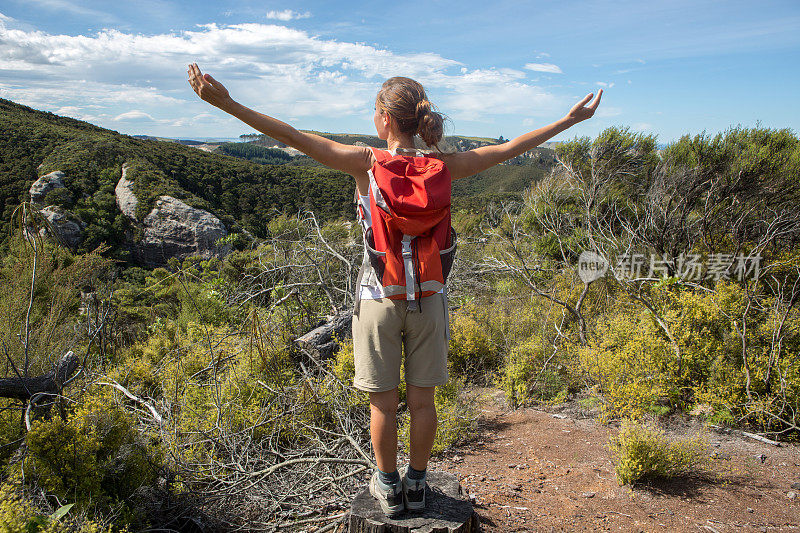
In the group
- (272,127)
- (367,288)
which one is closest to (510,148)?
(367,288)

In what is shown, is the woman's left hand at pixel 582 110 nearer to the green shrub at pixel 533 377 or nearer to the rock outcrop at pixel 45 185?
the green shrub at pixel 533 377

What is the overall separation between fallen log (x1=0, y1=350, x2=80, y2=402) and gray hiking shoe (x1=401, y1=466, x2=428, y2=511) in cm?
Answer: 169

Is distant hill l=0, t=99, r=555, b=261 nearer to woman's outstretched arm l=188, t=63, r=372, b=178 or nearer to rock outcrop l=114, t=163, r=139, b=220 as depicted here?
rock outcrop l=114, t=163, r=139, b=220

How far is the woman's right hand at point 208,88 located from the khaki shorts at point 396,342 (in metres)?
0.83

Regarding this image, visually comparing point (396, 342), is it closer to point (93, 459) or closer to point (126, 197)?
point (93, 459)

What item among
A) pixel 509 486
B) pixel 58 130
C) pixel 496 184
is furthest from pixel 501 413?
pixel 58 130

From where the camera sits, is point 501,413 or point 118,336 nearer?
point 501,413

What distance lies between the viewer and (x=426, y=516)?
1.82 m

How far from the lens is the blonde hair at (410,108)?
1633mm

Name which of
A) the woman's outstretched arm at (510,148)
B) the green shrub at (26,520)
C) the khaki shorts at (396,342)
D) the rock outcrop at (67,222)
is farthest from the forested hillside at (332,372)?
the rock outcrop at (67,222)

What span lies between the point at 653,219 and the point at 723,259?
902 millimetres

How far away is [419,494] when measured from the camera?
1.83m

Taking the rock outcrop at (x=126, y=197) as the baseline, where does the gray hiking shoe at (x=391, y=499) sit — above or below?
below

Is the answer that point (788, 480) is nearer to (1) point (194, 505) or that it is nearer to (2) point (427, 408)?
(2) point (427, 408)
